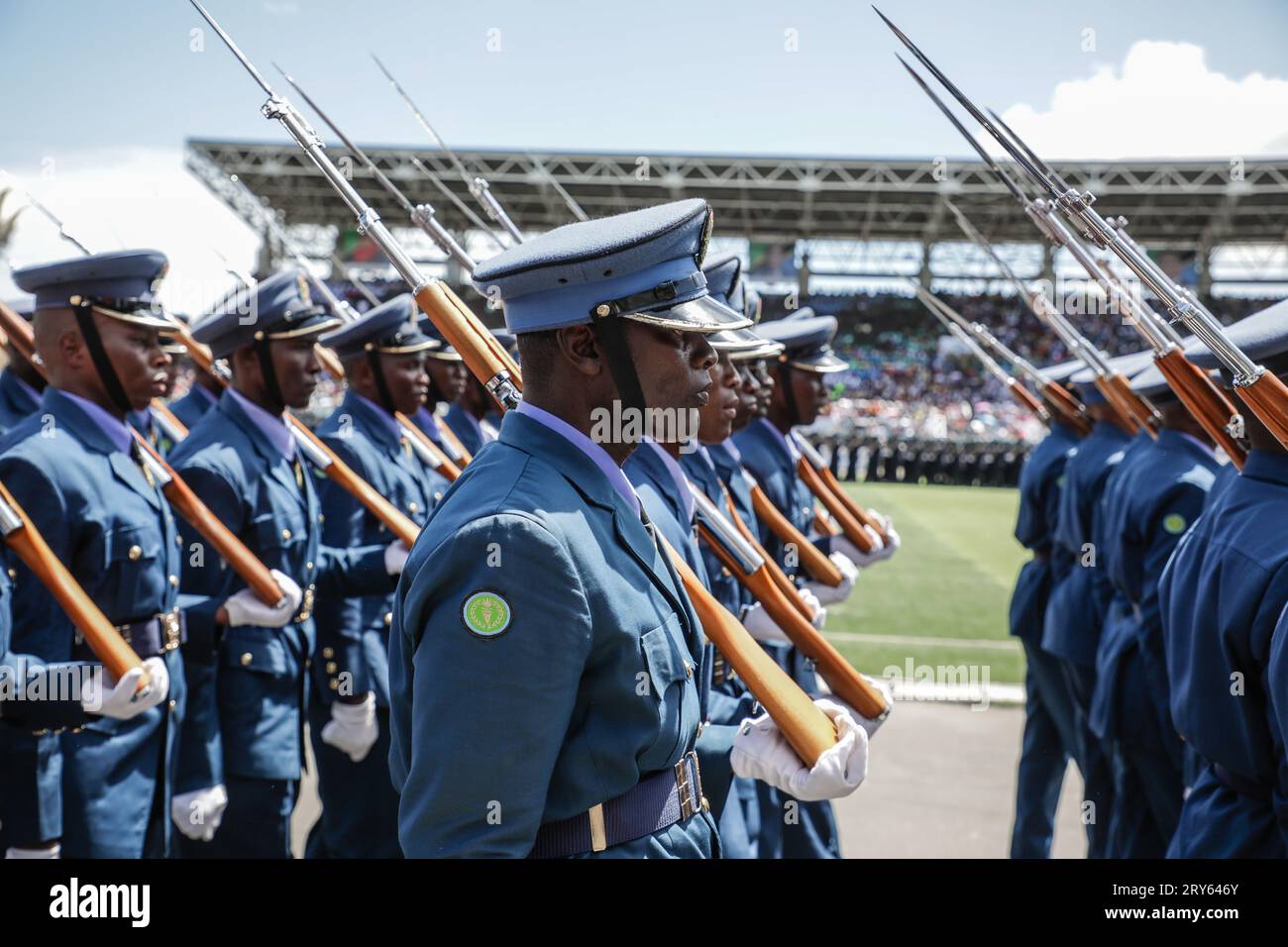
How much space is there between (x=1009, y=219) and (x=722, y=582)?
3327cm

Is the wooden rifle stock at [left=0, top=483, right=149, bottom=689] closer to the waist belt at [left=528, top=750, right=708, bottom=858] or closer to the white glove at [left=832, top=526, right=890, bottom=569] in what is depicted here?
the waist belt at [left=528, top=750, right=708, bottom=858]

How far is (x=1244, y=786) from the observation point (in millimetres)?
2723

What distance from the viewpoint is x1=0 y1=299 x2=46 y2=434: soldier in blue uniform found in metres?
5.40

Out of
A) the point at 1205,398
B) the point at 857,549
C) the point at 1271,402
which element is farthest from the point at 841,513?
the point at 1271,402

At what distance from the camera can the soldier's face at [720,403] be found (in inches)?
142

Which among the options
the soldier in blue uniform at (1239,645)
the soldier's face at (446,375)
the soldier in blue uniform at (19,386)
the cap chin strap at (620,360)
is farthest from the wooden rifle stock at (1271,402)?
the soldier in blue uniform at (19,386)

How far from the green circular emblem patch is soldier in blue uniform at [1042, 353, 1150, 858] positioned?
375cm

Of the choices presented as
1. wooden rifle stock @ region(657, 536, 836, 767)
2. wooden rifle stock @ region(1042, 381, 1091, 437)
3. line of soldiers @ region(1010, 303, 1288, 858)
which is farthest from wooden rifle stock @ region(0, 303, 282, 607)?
wooden rifle stock @ region(1042, 381, 1091, 437)

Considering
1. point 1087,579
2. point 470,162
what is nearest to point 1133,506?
point 1087,579

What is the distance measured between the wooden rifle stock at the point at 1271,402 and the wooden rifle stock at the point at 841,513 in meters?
3.88

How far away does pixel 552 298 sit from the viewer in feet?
6.35

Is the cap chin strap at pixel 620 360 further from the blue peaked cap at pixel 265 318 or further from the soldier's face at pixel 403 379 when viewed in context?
the soldier's face at pixel 403 379
